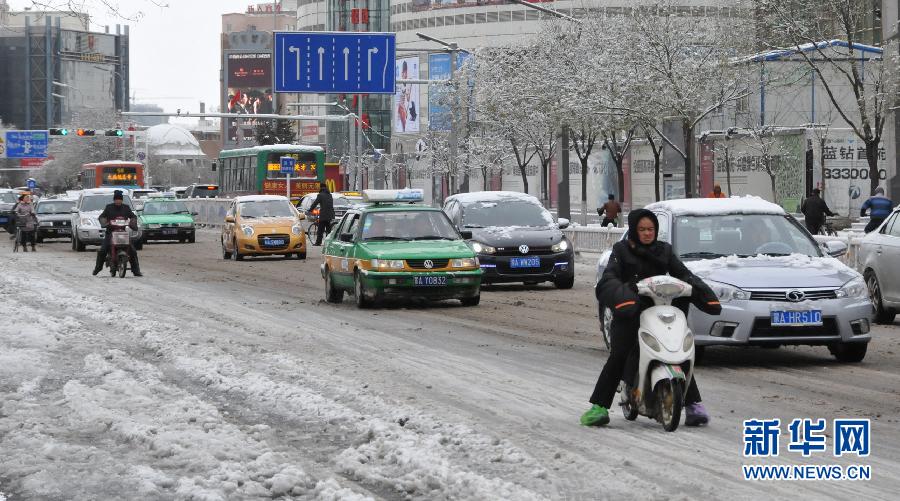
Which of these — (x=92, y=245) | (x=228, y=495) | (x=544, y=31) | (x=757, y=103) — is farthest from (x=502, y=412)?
(x=544, y=31)

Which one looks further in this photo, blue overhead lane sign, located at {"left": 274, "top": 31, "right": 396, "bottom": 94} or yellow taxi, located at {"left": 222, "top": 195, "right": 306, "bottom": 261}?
blue overhead lane sign, located at {"left": 274, "top": 31, "right": 396, "bottom": 94}

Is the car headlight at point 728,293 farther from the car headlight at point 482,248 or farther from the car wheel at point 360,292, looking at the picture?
the car headlight at point 482,248

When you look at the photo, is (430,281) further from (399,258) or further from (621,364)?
(621,364)

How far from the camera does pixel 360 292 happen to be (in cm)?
2067

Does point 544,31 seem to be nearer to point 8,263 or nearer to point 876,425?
point 8,263

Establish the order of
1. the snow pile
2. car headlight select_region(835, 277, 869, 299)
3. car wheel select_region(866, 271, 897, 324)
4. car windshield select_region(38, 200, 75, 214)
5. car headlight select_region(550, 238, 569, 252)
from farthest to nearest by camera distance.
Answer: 1. car windshield select_region(38, 200, 75, 214)
2. car headlight select_region(550, 238, 569, 252)
3. car wheel select_region(866, 271, 897, 324)
4. the snow pile
5. car headlight select_region(835, 277, 869, 299)

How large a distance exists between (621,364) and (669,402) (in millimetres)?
372

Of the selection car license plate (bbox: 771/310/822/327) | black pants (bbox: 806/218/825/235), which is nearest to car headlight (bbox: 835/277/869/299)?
car license plate (bbox: 771/310/822/327)

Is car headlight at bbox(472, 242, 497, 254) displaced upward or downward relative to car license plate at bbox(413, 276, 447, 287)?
upward

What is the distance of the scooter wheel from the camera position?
9.04 metres

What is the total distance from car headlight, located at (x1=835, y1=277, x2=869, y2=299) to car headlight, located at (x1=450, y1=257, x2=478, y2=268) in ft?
26.9

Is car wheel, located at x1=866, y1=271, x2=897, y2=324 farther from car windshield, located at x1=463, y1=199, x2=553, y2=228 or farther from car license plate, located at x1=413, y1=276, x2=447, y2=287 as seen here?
car windshield, located at x1=463, y1=199, x2=553, y2=228

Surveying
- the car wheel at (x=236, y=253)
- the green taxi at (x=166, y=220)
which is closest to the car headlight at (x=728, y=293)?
the car wheel at (x=236, y=253)

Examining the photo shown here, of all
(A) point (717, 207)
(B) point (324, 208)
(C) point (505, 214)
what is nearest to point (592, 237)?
(B) point (324, 208)
